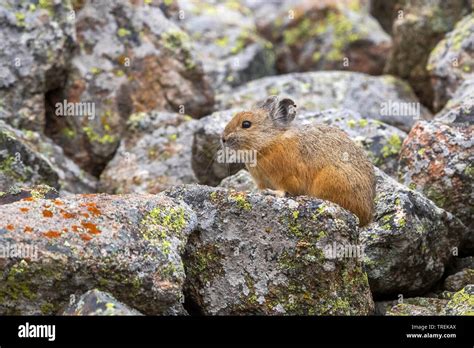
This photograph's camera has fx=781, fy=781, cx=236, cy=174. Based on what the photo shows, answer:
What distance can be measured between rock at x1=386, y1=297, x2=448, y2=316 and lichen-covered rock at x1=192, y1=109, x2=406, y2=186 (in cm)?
329

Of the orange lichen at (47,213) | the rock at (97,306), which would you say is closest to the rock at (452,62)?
the orange lichen at (47,213)

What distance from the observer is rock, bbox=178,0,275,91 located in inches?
736

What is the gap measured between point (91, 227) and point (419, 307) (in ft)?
14.2

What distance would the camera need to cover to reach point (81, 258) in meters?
8.38

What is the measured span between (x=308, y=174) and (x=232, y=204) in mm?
2050

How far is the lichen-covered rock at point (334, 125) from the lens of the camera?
13.5 meters

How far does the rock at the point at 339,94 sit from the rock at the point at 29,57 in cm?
382

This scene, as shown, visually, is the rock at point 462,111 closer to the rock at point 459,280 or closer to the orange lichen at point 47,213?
the rock at point 459,280

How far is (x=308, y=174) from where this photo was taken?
1152cm

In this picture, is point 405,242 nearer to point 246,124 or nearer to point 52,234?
point 246,124

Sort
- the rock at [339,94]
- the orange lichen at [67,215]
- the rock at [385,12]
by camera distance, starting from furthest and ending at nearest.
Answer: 1. the rock at [385,12]
2. the rock at [339,94]
3. the orange lichen at [67,215]

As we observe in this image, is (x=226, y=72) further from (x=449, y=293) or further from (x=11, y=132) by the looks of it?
(x=449, y=293)

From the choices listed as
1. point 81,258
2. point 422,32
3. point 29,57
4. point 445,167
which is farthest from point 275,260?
point 422,32

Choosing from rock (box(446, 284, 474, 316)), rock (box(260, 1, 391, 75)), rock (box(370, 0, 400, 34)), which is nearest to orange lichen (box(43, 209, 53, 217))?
rock (box(446, 284, 474, 316))
